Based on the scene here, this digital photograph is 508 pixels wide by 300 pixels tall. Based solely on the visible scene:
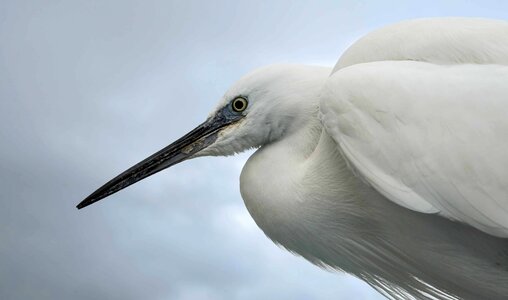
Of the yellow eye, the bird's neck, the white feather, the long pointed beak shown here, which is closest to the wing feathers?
the white feather

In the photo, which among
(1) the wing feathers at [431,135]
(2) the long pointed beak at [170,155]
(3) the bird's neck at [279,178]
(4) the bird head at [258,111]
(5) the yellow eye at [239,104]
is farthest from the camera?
(2) the long pointed beak at [170,155]

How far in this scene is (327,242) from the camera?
3.04 metres

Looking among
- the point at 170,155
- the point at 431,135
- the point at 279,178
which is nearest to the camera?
the point at 431,135

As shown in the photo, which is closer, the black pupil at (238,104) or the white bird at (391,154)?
the white bird at (391,154)

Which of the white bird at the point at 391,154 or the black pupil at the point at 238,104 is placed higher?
the black pupil at the point at 238,104

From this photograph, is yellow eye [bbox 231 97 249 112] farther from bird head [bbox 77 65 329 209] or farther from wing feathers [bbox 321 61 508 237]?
wing feathers [bbox 321 61 508 237]

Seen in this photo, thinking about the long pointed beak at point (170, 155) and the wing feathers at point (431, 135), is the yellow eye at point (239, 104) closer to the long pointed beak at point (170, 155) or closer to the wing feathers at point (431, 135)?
the long pointed beak at point (170, 155)

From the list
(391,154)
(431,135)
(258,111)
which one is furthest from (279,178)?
(431,135)

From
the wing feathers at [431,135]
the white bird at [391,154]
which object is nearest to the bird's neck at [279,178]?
the white bird at [391,154]

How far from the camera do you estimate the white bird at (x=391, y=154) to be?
2525 millimetres

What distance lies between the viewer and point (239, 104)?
334 centimetres

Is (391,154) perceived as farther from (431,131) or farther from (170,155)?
(170,155)

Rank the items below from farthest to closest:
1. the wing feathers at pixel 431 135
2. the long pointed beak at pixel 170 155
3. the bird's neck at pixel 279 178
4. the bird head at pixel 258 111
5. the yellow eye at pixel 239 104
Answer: the long pointed beak at pixel 170 155 < the yellow eye at pixel 239 104 < the bird head at pixel 258 111 < the bird's neck at pixel 279 178 < the wing feathers at pixel 431 135

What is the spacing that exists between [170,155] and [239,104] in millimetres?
560
